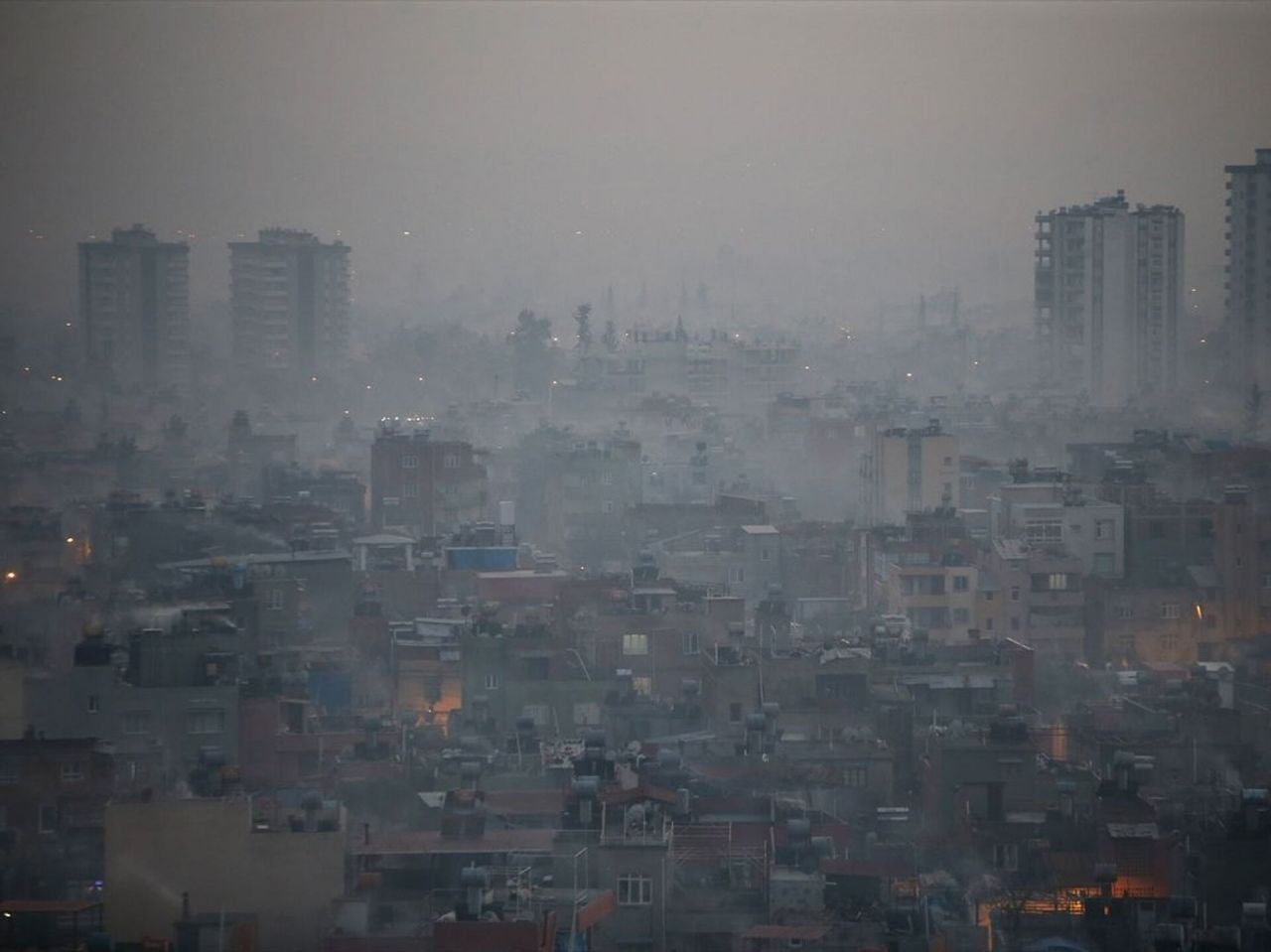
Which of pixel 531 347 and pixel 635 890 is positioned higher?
pixel 531 347

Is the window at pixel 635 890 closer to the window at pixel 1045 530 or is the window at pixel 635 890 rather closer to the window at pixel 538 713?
the window at pixel 538 713

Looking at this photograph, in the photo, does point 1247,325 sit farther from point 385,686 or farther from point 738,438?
point 385,686

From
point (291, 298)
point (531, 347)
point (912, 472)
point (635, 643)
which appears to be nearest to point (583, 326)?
point (531, 347)

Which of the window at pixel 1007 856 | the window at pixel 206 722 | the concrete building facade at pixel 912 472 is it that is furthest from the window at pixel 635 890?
the concrete building facade at pixel 912 472

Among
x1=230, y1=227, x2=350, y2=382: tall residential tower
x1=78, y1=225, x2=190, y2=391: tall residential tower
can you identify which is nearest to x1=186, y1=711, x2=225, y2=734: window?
x1=78, y1=225, x2=190, y2=391: tall residential tower

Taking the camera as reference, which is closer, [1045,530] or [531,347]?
[1045,530]

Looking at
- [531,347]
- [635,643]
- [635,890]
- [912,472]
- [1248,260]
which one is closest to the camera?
[635,890]

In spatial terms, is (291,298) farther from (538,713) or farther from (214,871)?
(214,871)
